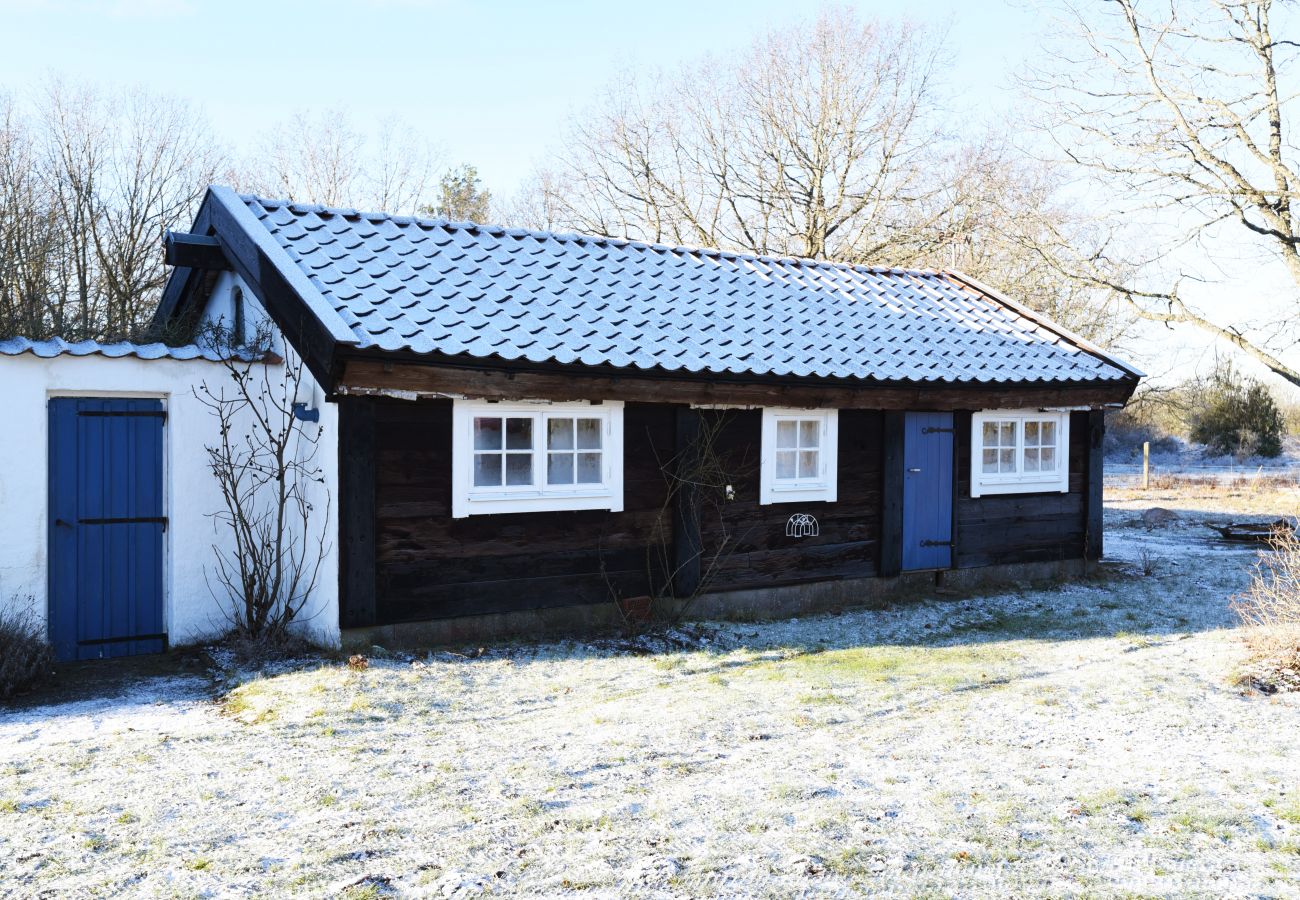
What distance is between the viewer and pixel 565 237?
35.6 feet

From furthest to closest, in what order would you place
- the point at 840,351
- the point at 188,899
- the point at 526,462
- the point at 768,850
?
the point at 840,351, the point at 526,462, the point at 768,850, the point at 188,899

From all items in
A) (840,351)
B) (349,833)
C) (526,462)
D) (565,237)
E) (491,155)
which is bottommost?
(349,833)

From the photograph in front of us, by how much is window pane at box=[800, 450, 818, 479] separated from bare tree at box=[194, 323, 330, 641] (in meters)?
4.69

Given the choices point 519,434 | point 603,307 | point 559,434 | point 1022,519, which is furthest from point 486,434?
point 1022,519

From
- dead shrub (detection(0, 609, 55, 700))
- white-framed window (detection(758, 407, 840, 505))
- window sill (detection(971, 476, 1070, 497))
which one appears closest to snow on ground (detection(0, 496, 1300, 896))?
dead shrub (detection(0, 609, 55, 700))

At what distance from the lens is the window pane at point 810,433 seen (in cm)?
970

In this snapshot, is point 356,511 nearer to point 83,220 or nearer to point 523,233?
point 523,233

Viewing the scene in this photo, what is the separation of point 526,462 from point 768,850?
483 centimetres

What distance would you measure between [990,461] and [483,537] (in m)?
6.06

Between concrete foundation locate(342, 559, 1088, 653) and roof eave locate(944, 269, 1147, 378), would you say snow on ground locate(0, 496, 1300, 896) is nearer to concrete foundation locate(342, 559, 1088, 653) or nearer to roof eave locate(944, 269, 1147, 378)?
concrete foundation locate(342, 559, 1088, 653)

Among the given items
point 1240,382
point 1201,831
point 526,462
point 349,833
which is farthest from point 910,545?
point 1240,382

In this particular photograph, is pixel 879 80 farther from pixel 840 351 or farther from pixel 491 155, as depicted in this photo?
pixel 840 351

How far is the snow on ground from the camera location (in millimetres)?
3758

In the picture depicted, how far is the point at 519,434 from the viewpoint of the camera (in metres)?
8.18
